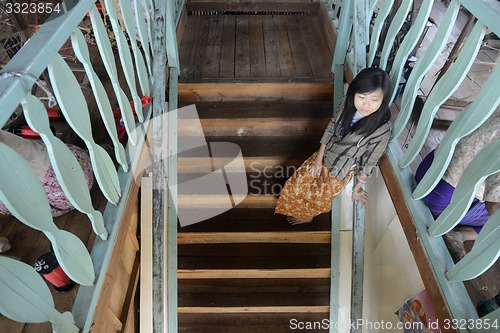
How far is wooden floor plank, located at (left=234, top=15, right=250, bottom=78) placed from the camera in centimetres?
235

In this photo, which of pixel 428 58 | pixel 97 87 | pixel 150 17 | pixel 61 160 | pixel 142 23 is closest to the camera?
pixel 61 160

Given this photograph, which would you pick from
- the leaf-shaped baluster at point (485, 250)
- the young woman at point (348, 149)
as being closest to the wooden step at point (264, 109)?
the young woman at point (348, 149)

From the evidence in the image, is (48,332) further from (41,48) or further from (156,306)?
(156,306)

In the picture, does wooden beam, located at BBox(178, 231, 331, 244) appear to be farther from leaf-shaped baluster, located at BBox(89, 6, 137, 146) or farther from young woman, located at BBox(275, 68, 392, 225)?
leaf-shaped baluster, located at BBox(89, 6, 137, 146)

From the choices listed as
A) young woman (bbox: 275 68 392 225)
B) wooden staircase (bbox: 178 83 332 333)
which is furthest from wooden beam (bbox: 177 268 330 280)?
young woman (bbox: 275 68 392 225)

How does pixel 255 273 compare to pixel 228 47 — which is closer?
pixel 255 273

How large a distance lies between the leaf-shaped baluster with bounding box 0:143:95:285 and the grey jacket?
1.17 m

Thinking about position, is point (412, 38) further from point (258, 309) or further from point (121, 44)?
point (258, 309)

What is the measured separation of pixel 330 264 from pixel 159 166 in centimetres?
125

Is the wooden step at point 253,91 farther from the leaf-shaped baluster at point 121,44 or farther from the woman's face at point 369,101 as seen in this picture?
the woman's face at point 369,101

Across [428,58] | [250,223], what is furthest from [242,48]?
[428,58]

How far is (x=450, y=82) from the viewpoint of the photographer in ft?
3.46

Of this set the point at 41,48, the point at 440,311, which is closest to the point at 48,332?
the point at 41,48

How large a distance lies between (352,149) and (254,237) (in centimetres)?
96
